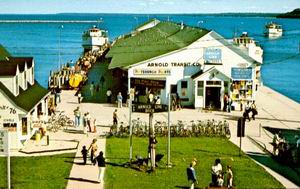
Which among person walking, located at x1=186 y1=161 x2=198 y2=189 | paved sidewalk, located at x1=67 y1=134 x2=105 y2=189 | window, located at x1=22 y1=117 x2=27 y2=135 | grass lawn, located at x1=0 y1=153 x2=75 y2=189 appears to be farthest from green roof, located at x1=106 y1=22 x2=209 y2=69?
person walking, located at x1=186 y1=161 x2=198 y2=189

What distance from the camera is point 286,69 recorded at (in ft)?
320

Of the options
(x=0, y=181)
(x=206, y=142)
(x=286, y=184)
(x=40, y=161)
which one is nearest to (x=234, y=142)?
(x=206, y=142)

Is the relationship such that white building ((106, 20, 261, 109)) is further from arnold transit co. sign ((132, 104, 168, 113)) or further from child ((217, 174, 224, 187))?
child ((217, 174, 224, 187))

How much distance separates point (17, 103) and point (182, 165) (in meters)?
8.82

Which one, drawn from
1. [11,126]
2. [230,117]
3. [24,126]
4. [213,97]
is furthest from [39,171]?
[213,97]

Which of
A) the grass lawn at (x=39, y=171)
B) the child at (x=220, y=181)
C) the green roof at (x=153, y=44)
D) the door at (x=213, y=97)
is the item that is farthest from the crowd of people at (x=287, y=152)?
the green roof at (x=153, y=44)

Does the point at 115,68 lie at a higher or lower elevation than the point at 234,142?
higher

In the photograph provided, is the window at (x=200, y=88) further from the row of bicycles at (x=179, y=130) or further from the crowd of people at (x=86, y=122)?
the crowd of people at (x=86, y=122)

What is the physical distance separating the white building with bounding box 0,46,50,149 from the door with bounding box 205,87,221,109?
13189mm

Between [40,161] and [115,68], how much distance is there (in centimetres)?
1876

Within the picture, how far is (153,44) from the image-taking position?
161 ft

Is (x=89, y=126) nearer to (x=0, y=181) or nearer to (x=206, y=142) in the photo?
(x=206, y=142)

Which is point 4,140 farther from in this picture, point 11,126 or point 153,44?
point 153,44

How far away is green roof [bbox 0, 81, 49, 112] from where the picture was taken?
28.8 metres
